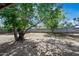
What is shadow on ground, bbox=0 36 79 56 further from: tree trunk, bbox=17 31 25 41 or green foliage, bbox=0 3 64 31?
green foliage, bbox=0 3 64 31

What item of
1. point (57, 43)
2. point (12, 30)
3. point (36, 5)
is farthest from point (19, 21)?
point (57, 43)

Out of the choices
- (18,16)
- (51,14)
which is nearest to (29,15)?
(18,16)

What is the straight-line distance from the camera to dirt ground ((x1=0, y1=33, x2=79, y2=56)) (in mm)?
1628

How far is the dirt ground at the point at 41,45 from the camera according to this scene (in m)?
1.63

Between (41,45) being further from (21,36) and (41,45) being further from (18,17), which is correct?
(18,17)

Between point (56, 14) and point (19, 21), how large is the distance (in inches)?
16.2

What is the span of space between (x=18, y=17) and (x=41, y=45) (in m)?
0.40

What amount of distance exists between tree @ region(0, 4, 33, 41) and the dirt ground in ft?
0.32

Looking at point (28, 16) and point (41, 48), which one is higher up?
point (28, 16)

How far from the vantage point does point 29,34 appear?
166 cm

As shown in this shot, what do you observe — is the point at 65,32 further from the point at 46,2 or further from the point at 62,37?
the point at 46,2

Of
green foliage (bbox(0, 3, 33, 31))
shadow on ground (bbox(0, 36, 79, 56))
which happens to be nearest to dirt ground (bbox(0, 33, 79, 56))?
shadow on ground (bbox(0, 36, 79, 56))

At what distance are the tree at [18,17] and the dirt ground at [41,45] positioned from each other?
98mm

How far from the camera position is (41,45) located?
1642mm
